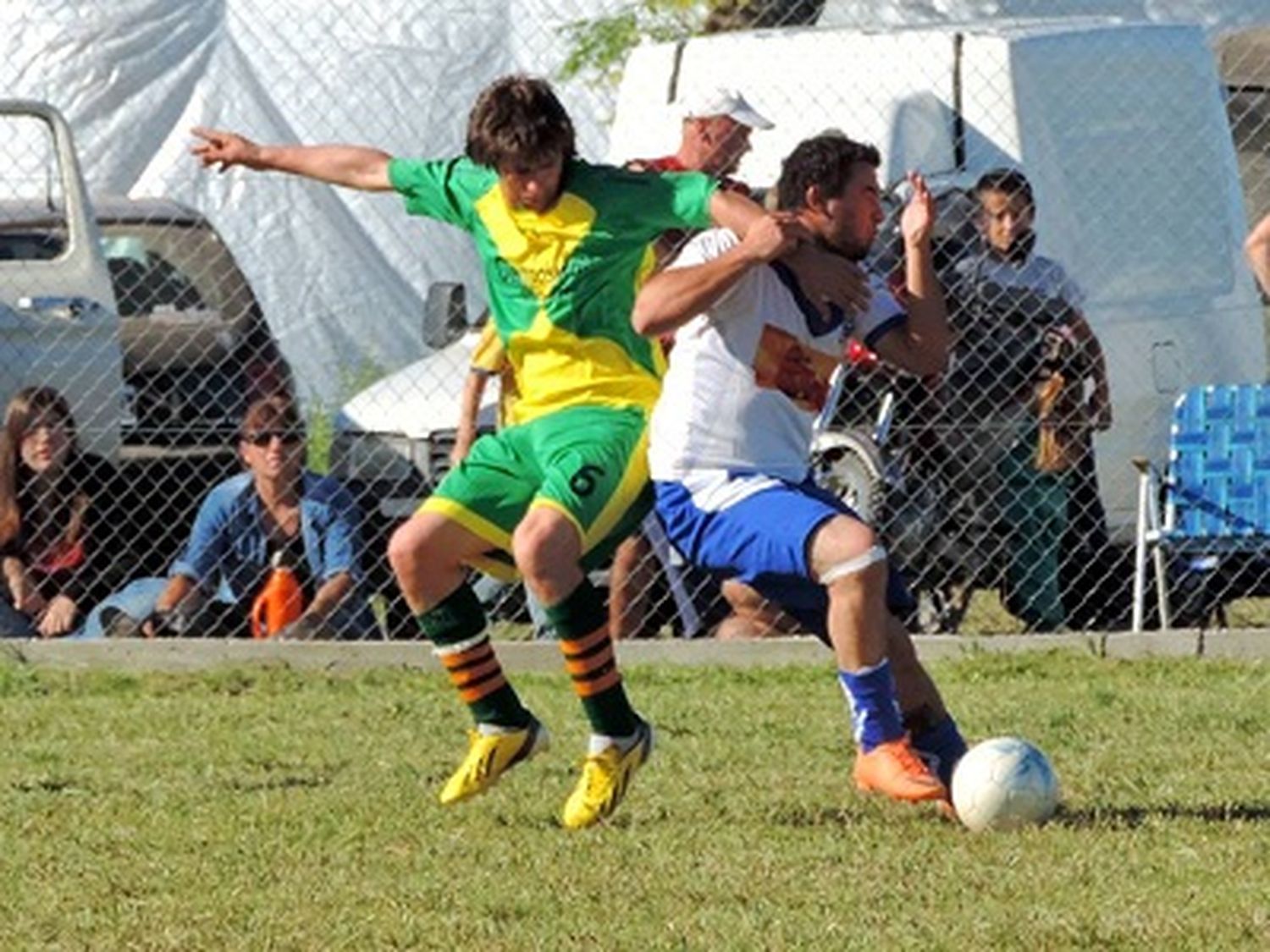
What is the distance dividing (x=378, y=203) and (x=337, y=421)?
17.9ft

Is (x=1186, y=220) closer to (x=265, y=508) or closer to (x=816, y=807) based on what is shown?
(x=265, y=508)

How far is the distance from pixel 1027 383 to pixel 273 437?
2.59 metres

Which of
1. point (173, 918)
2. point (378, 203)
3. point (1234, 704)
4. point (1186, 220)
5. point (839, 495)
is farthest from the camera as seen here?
point (378, 203)

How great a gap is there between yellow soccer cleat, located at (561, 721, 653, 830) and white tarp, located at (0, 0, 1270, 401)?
406 inches

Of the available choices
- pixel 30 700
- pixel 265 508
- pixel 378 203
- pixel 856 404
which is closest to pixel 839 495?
pixel 856 404

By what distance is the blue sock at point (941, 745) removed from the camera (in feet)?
27.5

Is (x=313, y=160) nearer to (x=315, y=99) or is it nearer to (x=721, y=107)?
(x=721, y=107)

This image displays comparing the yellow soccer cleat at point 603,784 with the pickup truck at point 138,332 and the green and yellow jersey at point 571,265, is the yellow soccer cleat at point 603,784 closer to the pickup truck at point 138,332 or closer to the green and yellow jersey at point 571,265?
the green and yellow jersey at point 571,265

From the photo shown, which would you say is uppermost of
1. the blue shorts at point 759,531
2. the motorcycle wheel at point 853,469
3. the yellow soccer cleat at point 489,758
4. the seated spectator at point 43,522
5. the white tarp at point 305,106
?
the blue shorts at point 759,531

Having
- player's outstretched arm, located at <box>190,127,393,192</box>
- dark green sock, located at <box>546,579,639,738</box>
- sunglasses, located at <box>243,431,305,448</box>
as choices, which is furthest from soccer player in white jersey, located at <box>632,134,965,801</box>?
sunglasses, located at <box>243,431,305,448</box>

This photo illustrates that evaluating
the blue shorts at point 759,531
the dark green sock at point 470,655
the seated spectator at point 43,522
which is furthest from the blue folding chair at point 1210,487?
the dark green sock at point 470,655

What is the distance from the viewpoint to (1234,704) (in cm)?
1063

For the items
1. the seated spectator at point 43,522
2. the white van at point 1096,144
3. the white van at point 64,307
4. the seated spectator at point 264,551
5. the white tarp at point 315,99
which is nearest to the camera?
the seated spectator at point 264,551

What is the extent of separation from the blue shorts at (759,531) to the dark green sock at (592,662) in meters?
0.25
